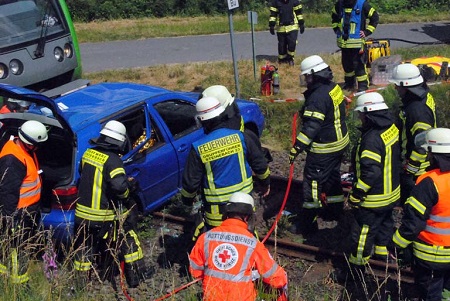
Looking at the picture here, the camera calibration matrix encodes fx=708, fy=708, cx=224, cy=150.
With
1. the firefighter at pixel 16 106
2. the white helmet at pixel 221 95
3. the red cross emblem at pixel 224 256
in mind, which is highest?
the white helmet at pixel 221 95

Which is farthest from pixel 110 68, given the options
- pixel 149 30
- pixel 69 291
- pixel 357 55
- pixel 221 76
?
pixel 69 291

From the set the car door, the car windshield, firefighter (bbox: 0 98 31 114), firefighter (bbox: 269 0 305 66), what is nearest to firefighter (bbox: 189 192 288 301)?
the car door

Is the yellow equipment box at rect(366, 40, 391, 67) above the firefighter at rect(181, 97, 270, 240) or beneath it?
beneath

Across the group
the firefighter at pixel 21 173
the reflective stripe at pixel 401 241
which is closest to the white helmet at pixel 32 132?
the firefighter at pixel 21 173

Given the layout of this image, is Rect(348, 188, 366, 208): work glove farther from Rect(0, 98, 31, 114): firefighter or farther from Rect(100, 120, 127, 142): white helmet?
Rect(0, 98, 31, 114): firefighter

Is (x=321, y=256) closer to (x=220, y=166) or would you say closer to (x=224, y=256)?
(x=220, y=166)

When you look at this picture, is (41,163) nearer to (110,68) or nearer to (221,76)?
(221,76)

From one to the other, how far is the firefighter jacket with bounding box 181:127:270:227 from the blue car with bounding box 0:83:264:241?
1330 millimetres

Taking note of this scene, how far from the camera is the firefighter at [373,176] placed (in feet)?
22.2

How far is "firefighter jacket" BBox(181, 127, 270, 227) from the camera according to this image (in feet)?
21.5

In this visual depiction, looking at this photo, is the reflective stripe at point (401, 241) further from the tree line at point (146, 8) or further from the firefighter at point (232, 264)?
the tree line at point (146, 8)

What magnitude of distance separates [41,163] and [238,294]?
11.5ft

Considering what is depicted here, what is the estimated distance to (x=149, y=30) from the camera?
21828 mm

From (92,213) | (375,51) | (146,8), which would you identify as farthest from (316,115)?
(146,8)
